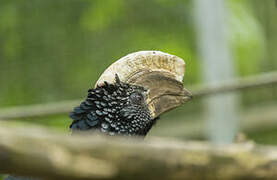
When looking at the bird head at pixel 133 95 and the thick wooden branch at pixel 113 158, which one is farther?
the bird head at pixel 133 95

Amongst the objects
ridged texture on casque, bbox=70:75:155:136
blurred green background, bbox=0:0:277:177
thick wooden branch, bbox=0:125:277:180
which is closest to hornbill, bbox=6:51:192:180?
ridged texture on casque, bbox=70:75:155:136

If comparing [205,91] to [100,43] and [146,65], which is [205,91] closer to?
[100,43]

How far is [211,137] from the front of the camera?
3408 millimetres

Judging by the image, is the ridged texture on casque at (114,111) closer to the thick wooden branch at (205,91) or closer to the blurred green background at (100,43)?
the thick wooden branch at (205,91)

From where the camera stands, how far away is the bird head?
187cm

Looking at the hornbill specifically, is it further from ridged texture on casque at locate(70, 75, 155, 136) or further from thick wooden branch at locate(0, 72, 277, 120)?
thick wooden branch at locate(0, 72, 277, 120)

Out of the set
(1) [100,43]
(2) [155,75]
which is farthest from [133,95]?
(1) [100,43]

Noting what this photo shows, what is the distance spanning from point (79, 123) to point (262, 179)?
1.08m

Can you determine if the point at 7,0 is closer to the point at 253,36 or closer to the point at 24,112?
the point at 24,112

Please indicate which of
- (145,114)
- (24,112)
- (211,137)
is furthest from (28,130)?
(211,137)

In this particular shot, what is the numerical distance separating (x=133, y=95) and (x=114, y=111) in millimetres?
88

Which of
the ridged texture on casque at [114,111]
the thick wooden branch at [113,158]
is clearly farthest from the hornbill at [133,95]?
the thick wooden branch at [113,158]

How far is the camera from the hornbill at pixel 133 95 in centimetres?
187

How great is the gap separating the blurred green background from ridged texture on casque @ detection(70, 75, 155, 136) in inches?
70.6
